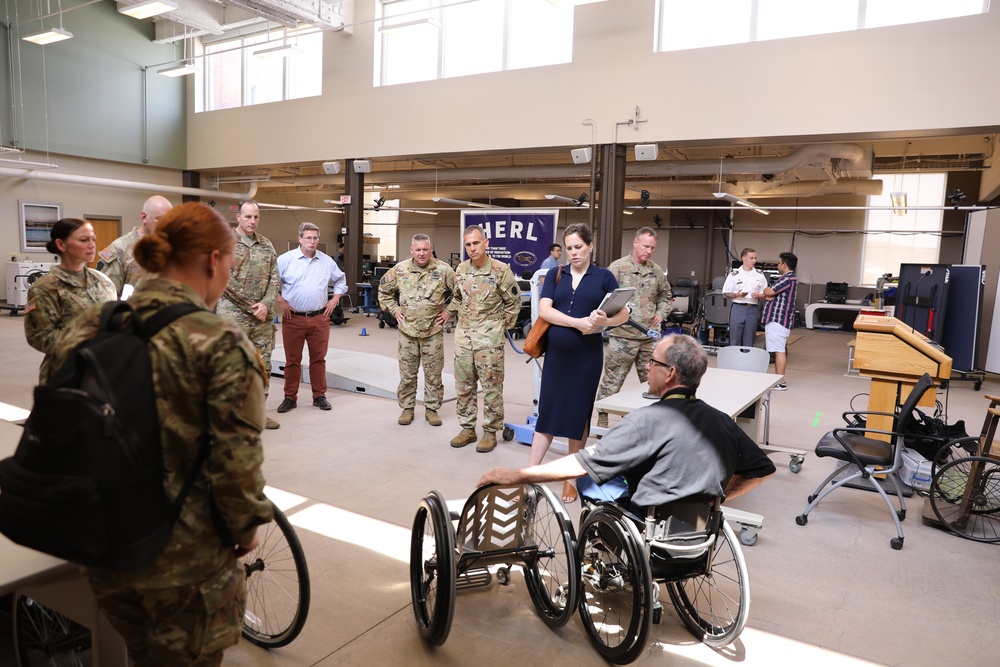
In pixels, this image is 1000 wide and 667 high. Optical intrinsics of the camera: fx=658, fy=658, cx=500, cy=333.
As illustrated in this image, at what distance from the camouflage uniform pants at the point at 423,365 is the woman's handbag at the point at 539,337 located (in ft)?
4.99

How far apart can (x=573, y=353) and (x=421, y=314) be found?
187 centimetres

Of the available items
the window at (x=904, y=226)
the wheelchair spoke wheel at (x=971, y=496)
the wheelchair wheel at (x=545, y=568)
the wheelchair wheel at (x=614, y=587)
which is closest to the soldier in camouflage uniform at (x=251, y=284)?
the wheelchair wheel at (x=545, y=568)

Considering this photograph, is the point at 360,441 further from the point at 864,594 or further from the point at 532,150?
the point at 532,150

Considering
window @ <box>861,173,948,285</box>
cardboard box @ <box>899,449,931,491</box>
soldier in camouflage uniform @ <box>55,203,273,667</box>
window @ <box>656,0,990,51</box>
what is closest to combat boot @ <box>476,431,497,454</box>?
cardboard box @ <box>899,449,931,491</box>

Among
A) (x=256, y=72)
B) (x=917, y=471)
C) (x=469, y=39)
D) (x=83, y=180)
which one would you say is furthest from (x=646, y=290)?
(x=256, y=72)

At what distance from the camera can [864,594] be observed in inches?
113

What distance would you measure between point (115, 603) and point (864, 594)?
2875 millimetres

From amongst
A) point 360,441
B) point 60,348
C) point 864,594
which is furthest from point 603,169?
point 60,348

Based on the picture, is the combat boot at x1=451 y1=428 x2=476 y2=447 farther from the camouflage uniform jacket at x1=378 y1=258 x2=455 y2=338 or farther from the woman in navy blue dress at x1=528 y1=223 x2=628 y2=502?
the woman in navy blue dress at x1=528 y1=223 x2=628 y2=502

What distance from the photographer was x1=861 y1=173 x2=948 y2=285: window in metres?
15.3

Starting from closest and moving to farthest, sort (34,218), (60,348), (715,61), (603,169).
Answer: (60,348)
(715,61)
(603,169)
(34,218)

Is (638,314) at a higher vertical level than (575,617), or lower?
higher

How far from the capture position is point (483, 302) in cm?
486

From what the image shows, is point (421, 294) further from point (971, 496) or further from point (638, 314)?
point (971, 496)
